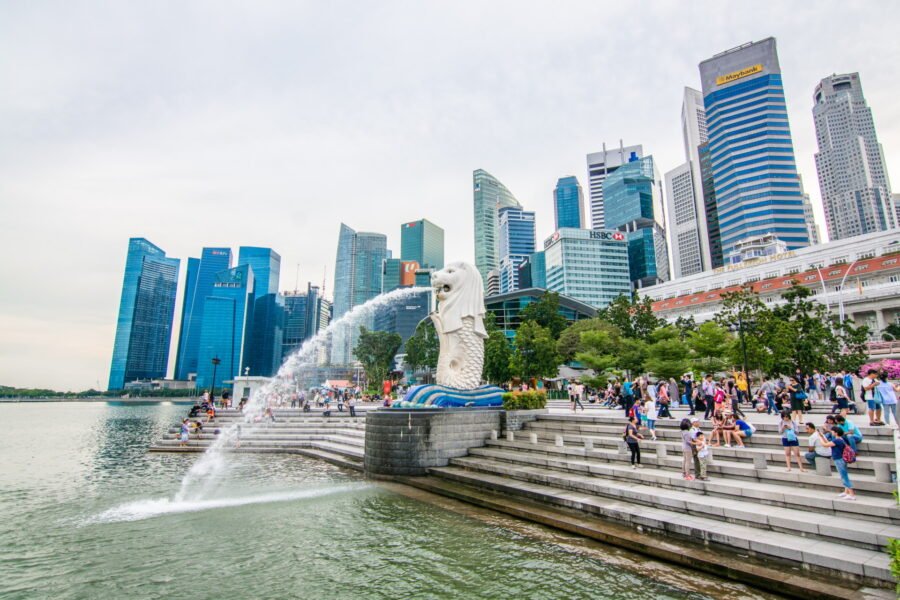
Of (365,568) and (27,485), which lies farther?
(27,485)

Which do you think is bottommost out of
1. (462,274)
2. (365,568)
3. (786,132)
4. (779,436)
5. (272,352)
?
(365,568)

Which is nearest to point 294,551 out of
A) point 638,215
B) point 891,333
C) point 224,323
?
point 891,333

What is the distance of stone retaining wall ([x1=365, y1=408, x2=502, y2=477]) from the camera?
15.0 meters

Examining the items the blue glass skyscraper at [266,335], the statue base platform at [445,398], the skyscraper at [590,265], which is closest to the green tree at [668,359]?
the statue base platform at [445,398]

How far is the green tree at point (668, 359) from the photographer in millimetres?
32250

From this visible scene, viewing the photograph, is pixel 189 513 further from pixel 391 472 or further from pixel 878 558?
pixel 878 558

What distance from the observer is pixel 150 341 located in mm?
180750

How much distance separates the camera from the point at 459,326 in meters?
17.9

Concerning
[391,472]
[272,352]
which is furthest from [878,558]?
[272,352]

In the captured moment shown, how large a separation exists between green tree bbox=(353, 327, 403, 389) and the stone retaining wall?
155 feet

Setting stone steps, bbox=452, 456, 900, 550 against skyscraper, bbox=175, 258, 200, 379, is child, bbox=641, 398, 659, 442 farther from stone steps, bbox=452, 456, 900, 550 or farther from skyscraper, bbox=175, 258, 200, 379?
skyscraper, bbox=175, 258, 200, 379

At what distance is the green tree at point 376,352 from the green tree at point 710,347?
128 ft

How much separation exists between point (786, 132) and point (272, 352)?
18296cm

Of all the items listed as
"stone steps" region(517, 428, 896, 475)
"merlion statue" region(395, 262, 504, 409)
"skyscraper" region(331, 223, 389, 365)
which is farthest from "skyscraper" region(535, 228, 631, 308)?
"stone steps" region(517, 428, 896, 475)
